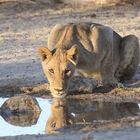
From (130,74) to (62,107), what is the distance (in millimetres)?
2057

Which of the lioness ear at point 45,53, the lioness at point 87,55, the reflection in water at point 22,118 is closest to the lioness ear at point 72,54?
the lioness at point 87,55

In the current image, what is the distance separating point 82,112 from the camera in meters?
10.0

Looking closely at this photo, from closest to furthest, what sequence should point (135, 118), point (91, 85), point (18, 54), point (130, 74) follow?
point (135, 118) → point (91, 85) → point (130, 74) → point (18, 54)

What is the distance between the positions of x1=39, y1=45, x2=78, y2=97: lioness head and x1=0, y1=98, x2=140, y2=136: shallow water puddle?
0.25 m

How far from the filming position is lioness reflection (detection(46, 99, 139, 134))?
30.9 ft

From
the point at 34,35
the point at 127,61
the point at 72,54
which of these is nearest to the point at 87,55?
the point at 72,54

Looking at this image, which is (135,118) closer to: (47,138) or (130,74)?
(47,138)

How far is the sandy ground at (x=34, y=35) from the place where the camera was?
11.2 m

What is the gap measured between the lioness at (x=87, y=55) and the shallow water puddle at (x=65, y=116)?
0.84 feet

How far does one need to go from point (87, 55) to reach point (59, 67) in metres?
0.91

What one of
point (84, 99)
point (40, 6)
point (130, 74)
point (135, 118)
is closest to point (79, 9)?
point (40, 6)

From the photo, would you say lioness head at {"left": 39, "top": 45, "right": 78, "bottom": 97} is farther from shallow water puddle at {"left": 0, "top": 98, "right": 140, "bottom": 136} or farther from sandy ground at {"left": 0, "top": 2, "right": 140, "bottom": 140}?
sandy ground at {"left": 0, "top": 2, "right": 140, "bottom": 140}

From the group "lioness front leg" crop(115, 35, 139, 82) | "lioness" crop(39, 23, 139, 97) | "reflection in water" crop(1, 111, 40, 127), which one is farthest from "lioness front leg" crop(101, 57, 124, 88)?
"reflection in water" crop(1, 111, 40, 127)

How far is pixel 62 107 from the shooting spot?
10414 mm
